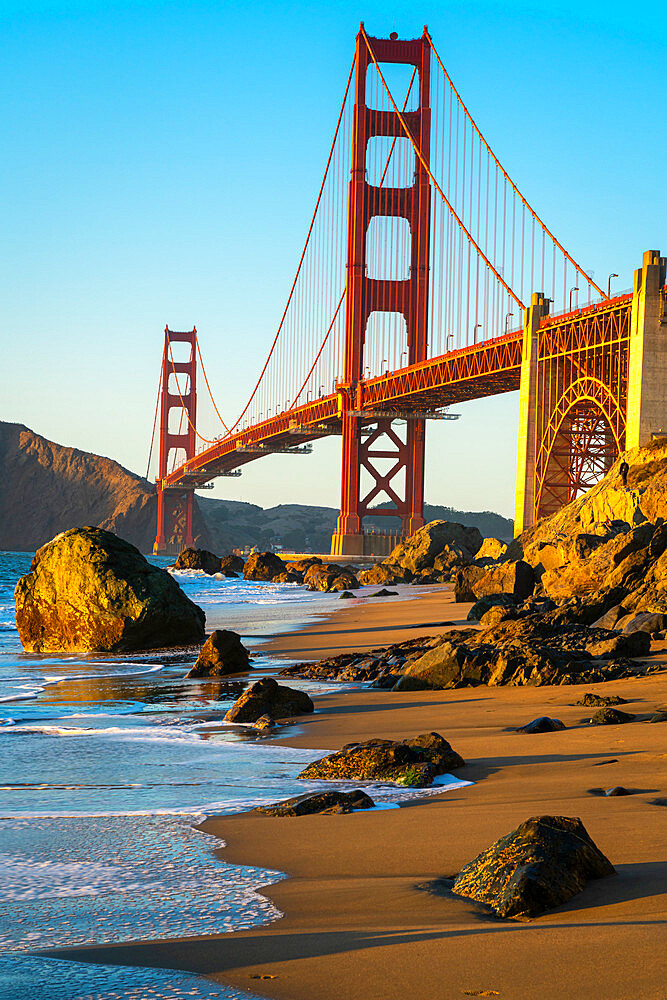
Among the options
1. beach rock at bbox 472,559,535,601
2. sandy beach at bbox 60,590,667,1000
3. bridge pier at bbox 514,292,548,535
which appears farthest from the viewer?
bridge pier at bbox 514,292,548,535

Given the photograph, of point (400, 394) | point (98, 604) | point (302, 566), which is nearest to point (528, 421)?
point (400, 394)

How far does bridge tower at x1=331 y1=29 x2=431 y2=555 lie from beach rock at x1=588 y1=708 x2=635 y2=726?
4336 centimetres

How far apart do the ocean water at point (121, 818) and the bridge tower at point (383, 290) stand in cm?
4090

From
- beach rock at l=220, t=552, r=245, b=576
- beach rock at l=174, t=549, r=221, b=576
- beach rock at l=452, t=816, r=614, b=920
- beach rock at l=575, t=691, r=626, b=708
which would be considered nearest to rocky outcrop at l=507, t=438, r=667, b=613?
beach rock at l=575, t=691, r=626, b=708

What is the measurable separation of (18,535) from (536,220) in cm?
10441

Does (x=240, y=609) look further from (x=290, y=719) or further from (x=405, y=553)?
(x=290, y=719)

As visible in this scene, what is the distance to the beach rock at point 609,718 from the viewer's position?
616 centimetres

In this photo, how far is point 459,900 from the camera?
3.01 metres

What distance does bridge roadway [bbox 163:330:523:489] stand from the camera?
37188mm

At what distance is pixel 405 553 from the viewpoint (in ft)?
125

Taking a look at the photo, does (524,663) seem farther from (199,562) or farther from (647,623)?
(199,562)

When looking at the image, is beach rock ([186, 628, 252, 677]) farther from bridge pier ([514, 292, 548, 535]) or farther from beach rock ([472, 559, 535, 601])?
bridge pier ([514, 292, 548, 535])

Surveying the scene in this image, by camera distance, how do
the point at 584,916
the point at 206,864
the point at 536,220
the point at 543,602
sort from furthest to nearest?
the point at 536,220, the point at 543,602, the point at 206,864, the point at 584,916

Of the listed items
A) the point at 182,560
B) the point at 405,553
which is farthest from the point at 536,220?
the point at 182,560
